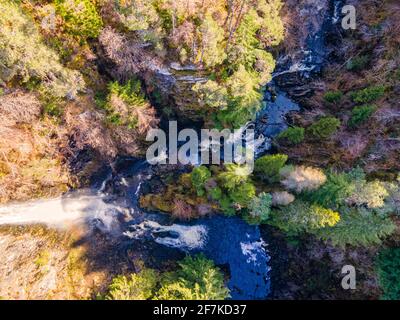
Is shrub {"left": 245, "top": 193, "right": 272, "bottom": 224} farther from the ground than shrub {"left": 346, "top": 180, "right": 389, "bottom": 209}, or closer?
closer

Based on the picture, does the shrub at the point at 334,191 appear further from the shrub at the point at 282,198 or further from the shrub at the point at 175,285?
the shrub at the point at 175,285

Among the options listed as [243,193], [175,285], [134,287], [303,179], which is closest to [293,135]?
[303,179]

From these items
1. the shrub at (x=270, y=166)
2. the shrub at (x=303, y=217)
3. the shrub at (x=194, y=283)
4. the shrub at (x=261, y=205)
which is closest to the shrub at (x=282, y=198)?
the shrub at (x=303, y=217)

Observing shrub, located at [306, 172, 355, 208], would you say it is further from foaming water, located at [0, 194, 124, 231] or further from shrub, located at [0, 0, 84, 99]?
shrub, located at [0, 0, 84, 99]

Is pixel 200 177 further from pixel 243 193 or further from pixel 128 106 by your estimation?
pixel 128 106

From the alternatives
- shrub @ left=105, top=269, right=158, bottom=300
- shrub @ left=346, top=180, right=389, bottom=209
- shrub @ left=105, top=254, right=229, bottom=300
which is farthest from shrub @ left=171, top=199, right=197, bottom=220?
shrub @ left=346, top=180, right=389, bottom=209
